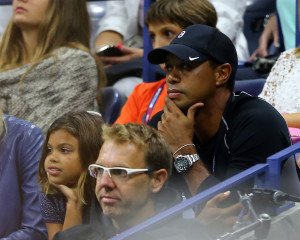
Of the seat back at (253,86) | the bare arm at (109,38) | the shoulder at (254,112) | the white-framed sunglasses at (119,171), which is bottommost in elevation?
the bare arm at (109,38)

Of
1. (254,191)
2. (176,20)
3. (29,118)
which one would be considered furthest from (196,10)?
(254,191)

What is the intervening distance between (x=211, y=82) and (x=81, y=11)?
162 centimetres

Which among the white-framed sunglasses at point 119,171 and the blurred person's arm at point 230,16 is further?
the blurred person's arm at point 230,16

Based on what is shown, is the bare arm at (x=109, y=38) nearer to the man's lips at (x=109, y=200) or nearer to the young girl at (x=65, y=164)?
the young girl at (x=65, y=164)

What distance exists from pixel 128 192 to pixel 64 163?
24.2 inches

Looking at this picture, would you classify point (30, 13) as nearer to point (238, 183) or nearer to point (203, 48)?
point (203, 48)

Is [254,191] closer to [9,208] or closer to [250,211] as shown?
[250,211]

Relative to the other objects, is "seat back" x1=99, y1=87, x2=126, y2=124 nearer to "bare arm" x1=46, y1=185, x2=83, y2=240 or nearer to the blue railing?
"bare arm" x1=46, y1=185, x2=83, y2=240

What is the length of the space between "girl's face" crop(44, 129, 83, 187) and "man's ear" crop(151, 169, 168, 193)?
0.60 meters

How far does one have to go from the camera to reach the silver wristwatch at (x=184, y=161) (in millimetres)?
3717

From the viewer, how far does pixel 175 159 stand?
375 cm

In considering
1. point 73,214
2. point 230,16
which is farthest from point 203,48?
point 230,16

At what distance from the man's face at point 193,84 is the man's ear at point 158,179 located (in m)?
0.43

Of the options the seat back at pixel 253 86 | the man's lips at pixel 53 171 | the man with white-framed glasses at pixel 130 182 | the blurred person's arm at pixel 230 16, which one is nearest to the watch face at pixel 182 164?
the man with white-framed glasses at pixel 130 182
